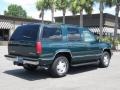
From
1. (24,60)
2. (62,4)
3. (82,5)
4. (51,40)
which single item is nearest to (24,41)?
(24,60)

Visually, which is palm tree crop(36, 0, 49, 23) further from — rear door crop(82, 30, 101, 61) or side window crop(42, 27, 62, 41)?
side window crop(42, 27, 62, 41)

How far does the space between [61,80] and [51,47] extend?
122 centimetres

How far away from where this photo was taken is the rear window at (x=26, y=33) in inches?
375

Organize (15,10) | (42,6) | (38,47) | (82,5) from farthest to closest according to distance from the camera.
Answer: (15,10), (42,6), (82,5), (38,47)

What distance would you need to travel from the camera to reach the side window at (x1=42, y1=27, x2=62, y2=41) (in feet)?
31.3

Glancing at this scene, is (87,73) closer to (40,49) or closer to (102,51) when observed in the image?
(102,51)

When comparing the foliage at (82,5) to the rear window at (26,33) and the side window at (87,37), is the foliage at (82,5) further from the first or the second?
the rear window at (26,33)

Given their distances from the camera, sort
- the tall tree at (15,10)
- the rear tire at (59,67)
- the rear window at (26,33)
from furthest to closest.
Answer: the tall tree at (15,10) → the rear tire at (59,67) → the rear window at (26,33)

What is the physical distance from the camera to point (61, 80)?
31.2 feet

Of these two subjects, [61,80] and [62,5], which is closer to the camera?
[61,80]

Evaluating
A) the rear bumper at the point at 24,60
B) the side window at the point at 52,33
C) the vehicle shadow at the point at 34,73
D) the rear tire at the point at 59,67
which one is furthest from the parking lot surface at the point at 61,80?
the side window at the point at 52,33

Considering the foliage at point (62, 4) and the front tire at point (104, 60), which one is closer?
the front tire at point (104, 60)

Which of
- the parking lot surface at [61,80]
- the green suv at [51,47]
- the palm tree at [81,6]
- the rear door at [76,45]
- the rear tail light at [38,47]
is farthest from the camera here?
the palm tree at [81,6]

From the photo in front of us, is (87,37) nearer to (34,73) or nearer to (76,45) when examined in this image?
(76,45)
